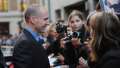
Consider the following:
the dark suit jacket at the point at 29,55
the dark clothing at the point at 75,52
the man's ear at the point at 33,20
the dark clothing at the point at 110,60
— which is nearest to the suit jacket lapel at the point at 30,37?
the dark suit jacket at the point at 29,55

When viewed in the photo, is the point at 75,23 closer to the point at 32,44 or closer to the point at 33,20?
the point at 33,20

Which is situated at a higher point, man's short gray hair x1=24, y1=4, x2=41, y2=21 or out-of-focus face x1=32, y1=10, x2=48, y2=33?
man's short gray hair x1=24, y1=4, x2=41, y2=21

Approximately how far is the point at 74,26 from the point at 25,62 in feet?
4.75

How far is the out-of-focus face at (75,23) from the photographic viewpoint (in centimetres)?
566

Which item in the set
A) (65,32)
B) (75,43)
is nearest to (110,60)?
(75,43)

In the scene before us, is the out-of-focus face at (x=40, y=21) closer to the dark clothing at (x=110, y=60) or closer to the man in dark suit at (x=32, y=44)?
the man in dark suit at (x=32, y=44)

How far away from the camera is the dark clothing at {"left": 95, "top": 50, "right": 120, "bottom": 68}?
3389 millimetres

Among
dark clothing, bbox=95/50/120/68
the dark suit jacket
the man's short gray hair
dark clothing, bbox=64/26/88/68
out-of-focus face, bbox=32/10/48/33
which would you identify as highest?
the man's short gray hair

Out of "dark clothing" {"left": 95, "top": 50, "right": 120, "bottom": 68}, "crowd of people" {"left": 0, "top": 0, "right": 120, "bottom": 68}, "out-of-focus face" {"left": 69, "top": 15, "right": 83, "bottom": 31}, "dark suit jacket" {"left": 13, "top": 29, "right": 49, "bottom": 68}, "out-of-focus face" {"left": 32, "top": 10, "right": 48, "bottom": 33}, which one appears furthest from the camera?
"out-of-focus face" {"left": 69, "top": 15, "right": 83, "bottom": 31}

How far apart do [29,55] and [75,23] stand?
1417 mm

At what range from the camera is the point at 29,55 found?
4.43m

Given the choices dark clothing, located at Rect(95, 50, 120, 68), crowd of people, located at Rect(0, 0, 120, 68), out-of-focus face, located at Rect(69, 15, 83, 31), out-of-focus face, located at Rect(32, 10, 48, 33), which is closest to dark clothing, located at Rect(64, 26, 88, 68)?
crowd of people, located at Rect(0, 0, 120, 68)

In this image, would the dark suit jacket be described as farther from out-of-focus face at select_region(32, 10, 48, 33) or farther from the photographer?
the photographer

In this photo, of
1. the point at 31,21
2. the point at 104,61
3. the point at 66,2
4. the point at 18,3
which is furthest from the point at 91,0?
the point at 18,3
